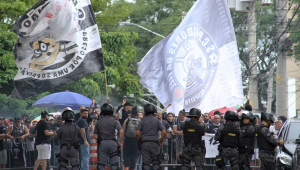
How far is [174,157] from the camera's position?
53.6 ft

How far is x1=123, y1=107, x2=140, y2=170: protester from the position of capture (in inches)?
566

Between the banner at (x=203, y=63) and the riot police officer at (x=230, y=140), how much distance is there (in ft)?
7.13

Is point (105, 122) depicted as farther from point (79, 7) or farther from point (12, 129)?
point (12, 129)

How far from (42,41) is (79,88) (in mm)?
14563

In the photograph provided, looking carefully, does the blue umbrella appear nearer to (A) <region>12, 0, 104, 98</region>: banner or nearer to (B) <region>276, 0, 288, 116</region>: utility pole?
(A) <region>12, 0, 104, 98</region>: banner

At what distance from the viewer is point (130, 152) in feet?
47.9

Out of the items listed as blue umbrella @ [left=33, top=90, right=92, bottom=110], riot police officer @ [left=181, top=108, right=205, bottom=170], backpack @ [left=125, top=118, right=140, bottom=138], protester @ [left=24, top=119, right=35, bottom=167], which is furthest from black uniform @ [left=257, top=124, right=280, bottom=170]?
blue umbrella @ [left=33, top=90, right=92, bottom=110]

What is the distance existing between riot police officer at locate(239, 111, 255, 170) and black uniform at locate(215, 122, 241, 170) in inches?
8.2

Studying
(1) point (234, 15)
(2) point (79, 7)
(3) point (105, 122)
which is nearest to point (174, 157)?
(3) point (105, 122)

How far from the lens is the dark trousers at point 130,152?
14.5 m

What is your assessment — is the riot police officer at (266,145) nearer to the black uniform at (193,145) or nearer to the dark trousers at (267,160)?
the dark trousers at (267,160)

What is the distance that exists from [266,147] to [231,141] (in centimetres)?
83

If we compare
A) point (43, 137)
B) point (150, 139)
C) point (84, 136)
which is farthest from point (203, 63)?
point (43, 137)

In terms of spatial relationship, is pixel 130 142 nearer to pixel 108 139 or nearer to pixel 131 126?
pixel 131 126
